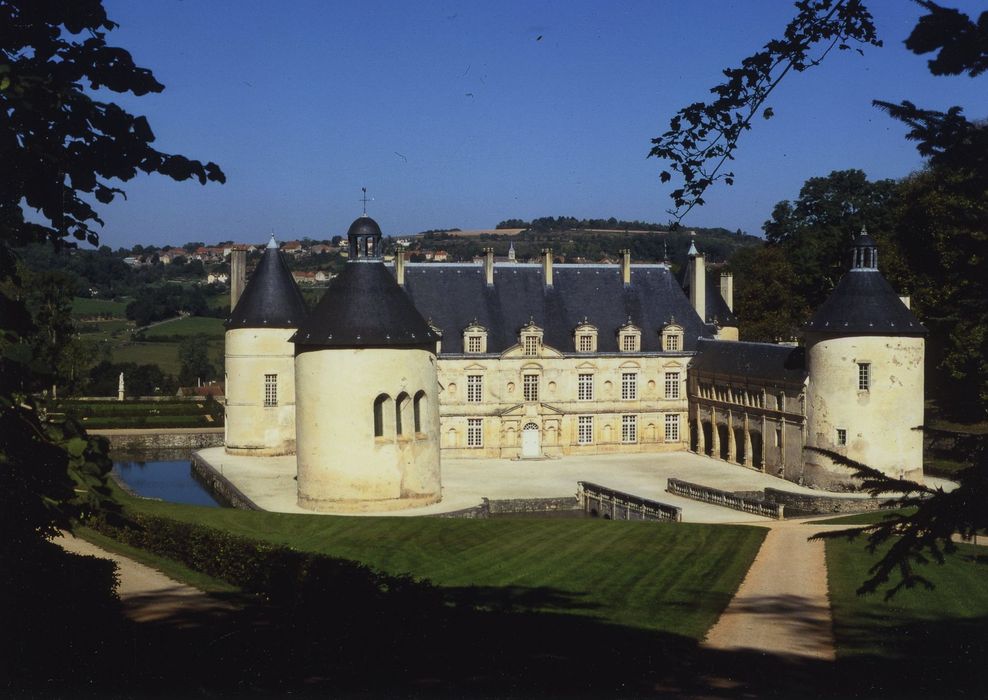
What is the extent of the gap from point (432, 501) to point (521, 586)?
493 inches

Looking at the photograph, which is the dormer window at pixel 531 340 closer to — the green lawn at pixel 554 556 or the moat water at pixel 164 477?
the moat water at pixel 164 477

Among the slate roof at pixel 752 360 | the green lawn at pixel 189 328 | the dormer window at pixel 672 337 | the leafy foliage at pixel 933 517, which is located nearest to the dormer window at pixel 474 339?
the dormer window at pixel 672 337

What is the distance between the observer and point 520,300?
1774 inches

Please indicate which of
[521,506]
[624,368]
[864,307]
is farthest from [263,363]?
[864,307]

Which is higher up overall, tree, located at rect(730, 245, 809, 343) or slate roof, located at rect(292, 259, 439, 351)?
tree, located at rect(730, 245, 809, 343)

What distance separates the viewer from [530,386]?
44125mm

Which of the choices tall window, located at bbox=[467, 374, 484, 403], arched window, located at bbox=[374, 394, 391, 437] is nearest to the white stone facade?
tall window, located at bbox=[467, 374, 484, 403]

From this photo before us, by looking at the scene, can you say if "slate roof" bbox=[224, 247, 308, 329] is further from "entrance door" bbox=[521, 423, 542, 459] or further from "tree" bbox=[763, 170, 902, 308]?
"tree" bbox=[763, 170, 902, 308]

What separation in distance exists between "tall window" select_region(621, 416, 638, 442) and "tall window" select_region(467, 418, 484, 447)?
519 centimetres

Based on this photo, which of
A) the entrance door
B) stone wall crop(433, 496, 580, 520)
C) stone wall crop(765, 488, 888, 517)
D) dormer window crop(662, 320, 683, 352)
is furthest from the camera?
dormer window crop(662, 320, 683, 352)

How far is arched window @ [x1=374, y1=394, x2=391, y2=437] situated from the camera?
30.8 metres

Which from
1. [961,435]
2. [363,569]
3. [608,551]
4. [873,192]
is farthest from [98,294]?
[961,435]

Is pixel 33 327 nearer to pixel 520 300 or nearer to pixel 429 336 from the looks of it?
pixel 429 336

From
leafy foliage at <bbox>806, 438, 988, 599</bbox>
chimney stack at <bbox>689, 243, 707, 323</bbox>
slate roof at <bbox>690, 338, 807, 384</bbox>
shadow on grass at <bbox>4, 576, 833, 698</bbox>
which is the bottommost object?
shadow on grass at <bbox>4, 576, 833, 698</bbox>
